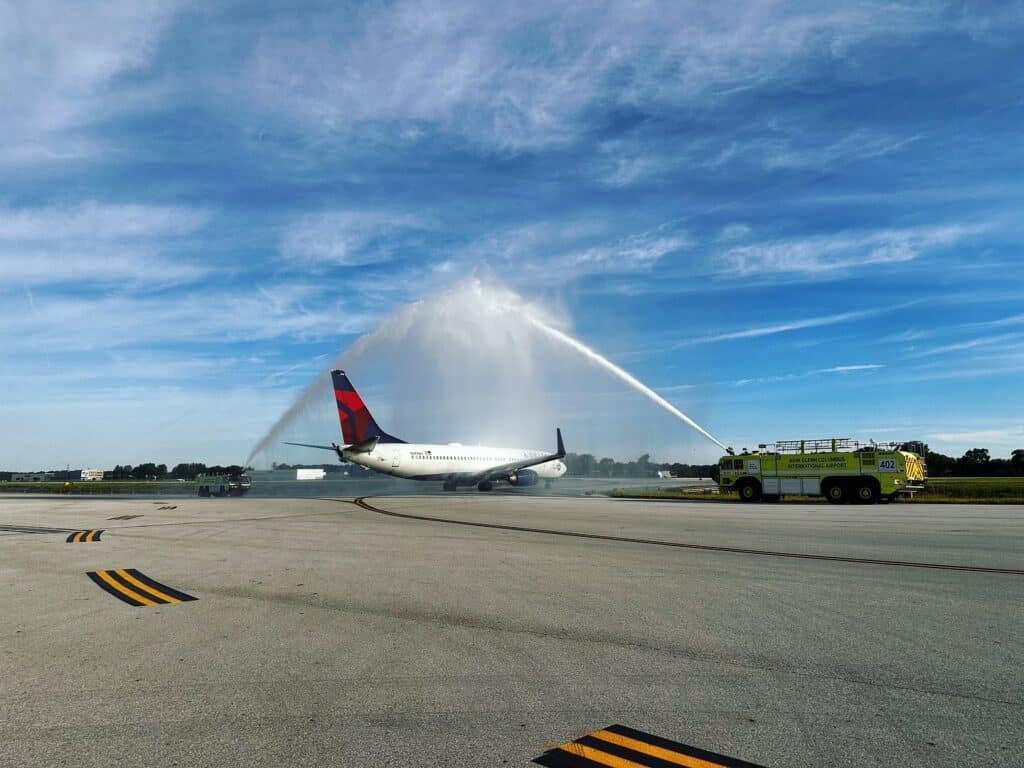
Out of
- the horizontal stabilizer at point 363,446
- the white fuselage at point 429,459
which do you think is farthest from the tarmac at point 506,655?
the white fuselage at point 429,459

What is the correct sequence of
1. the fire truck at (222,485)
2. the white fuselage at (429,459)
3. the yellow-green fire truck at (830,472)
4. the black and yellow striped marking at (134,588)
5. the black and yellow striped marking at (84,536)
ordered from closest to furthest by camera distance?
the black and yellow striped marking at (134,588) → the black and yellow striped marking at (84,536) → the yellow-green fire truck at (830,472) → the white fuselage at (429,459) → the fire truck at (222,485)

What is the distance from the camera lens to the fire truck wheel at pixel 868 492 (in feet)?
120

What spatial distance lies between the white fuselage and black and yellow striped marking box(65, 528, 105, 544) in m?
26.9

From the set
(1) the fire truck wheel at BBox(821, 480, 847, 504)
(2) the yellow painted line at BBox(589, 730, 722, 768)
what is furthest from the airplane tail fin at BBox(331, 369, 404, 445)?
(2) the yellow painted line at BBox(589, 730, 722, 768)

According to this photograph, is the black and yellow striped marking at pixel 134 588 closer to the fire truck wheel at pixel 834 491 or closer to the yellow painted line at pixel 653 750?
the yellow painted line at pixel 653 750

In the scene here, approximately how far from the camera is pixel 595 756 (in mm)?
4750

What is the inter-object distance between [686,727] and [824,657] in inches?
102

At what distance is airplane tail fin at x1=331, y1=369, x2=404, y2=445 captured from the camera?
48.7 metres

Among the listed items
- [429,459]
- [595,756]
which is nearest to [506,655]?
[595,756]

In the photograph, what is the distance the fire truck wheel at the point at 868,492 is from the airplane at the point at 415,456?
22.3 metres

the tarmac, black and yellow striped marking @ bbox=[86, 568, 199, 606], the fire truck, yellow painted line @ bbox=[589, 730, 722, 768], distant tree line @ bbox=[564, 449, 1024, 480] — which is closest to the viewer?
yellow painted line @ bbox=[589, 730, 722, 768]

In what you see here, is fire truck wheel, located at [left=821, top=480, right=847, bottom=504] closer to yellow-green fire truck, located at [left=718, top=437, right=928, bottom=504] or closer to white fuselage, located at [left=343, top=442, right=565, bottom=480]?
A: yellow-green fire truck, located at [left=718, top=437, right=928, bottom=504]

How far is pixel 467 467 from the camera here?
57562mm

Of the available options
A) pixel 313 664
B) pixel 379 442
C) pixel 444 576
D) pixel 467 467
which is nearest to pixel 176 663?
pixel 313 664
